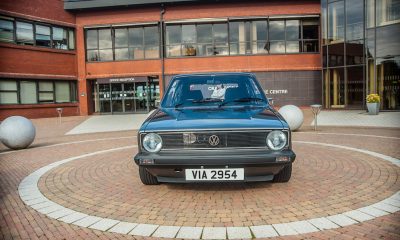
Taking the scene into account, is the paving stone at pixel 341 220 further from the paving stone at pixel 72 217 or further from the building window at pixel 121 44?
the building window at pixel 121 44

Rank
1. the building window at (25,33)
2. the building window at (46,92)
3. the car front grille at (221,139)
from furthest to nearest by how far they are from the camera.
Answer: the building window at (46,92) < the building window at (25,33) < the car front grille at (221,139)

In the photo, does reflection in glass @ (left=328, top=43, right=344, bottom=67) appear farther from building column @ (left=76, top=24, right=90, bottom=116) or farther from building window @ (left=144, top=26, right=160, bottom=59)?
building column @ (left=76, top=24, right=90, bottom=116)

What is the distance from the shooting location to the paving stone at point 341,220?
10.7 ft

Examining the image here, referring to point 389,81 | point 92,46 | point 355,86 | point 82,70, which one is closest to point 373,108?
point 389,81

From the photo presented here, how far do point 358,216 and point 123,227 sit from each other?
8.34ft

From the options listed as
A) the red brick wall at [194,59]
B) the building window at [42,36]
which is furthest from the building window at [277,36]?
the building window at [42,36]

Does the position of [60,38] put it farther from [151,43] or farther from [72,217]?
[72,217]

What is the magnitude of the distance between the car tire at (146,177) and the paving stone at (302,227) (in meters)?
2.13

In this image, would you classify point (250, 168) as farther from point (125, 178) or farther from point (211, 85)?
point (125, 178)

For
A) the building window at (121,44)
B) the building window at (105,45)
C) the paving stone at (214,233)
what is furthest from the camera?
the building window at (105,45)

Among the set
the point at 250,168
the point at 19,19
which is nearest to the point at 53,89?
the point at 19,19

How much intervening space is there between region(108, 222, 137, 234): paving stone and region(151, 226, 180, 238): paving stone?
302mm

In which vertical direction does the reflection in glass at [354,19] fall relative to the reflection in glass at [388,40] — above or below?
above

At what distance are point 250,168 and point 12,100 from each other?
71.1 ft
